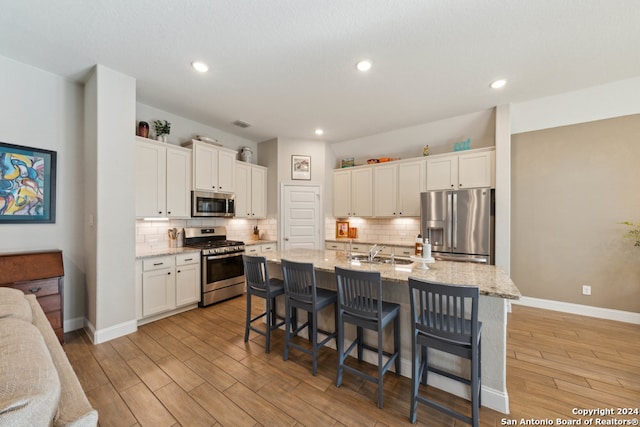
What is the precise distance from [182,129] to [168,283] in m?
2.51

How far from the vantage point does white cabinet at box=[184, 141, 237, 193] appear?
13.4ft

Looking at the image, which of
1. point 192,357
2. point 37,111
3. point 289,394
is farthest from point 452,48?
point 37,111

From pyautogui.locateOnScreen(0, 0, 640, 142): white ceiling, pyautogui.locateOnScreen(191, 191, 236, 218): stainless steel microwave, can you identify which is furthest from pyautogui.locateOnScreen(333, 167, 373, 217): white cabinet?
pyautogui.locateOnScreen(191, 191, 236, 218): stainless steel microwave

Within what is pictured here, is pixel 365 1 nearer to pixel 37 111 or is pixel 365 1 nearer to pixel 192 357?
pixel 192 357

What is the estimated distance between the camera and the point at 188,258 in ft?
12.1

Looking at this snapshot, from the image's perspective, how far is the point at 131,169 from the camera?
3059 mm

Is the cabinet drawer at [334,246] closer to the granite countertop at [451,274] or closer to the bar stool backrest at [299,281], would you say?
the granite countertop at [451,274]

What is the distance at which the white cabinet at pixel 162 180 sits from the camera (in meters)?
3.42

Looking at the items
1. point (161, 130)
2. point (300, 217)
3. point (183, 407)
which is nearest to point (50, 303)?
point (183, 407)

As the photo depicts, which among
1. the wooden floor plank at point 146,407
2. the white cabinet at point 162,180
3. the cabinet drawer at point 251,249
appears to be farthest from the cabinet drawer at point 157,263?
the wooden floor plank at point 146,407

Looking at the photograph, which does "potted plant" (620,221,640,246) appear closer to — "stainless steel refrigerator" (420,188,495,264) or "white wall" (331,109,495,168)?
"stainless steel refrigerator" (420,188,495,264)

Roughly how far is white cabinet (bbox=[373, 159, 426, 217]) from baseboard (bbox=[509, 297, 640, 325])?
2.14m

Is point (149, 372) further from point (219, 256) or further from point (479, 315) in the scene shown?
point (479, 315)

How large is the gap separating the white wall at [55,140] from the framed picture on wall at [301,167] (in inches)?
127
